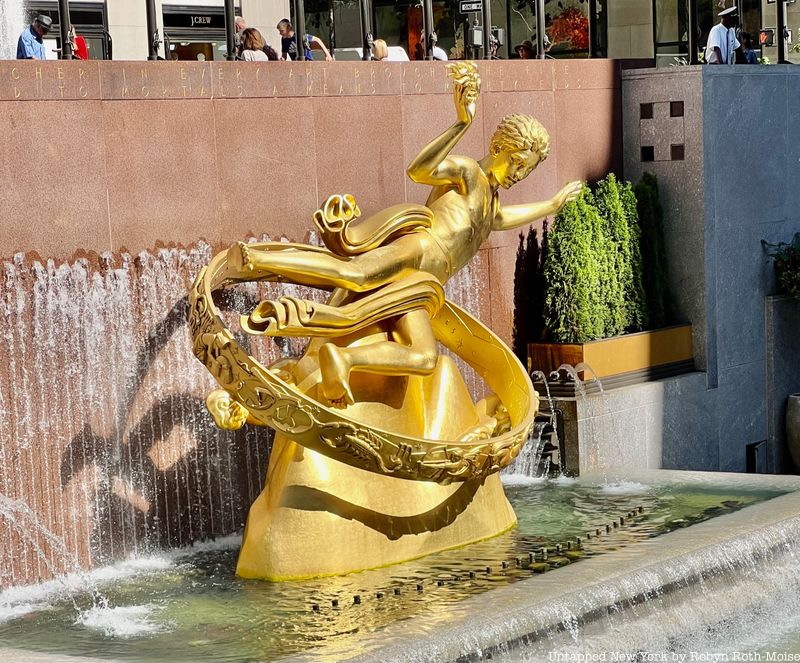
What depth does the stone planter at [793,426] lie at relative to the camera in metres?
13.8

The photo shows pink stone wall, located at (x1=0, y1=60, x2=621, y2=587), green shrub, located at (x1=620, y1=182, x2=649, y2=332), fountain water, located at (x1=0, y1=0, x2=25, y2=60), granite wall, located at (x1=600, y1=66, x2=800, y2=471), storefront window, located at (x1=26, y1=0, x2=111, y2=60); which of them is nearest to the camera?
pink stone wall, located at (x1=0, y1=60, x2=621, y2=587)

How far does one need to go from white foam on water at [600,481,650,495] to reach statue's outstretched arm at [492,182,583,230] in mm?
1981

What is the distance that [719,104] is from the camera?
42.1 feet

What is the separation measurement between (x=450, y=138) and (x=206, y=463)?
96.3 inches

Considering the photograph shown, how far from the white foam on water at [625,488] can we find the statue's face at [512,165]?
7.69 feet

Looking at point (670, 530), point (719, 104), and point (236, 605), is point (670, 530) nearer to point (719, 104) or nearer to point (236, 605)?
point (236, 605)

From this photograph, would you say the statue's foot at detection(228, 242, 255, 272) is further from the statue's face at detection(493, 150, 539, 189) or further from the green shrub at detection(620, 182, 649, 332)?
the green shrub at detection(620, 182, 649, 332)

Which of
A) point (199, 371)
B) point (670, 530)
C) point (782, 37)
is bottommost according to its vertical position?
point (670, 530)

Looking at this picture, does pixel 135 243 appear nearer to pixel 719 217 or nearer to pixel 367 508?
pixel 367 508

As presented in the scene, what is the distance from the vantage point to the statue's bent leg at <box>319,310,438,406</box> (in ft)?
28.5

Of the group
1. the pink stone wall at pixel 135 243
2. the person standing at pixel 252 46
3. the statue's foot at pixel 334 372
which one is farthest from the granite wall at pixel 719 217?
the statue's foot at pixel 334 372

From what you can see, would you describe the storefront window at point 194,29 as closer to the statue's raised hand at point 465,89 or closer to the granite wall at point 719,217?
the granite wall at point 719,217

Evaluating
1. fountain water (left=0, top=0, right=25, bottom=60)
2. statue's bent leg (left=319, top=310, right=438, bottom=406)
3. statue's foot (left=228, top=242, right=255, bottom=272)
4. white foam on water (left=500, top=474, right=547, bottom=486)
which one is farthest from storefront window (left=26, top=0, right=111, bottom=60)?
statue's foot (left=228, top=242, right=255, bottom=272)

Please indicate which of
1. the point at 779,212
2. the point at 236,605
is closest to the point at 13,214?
the point at 236,605
